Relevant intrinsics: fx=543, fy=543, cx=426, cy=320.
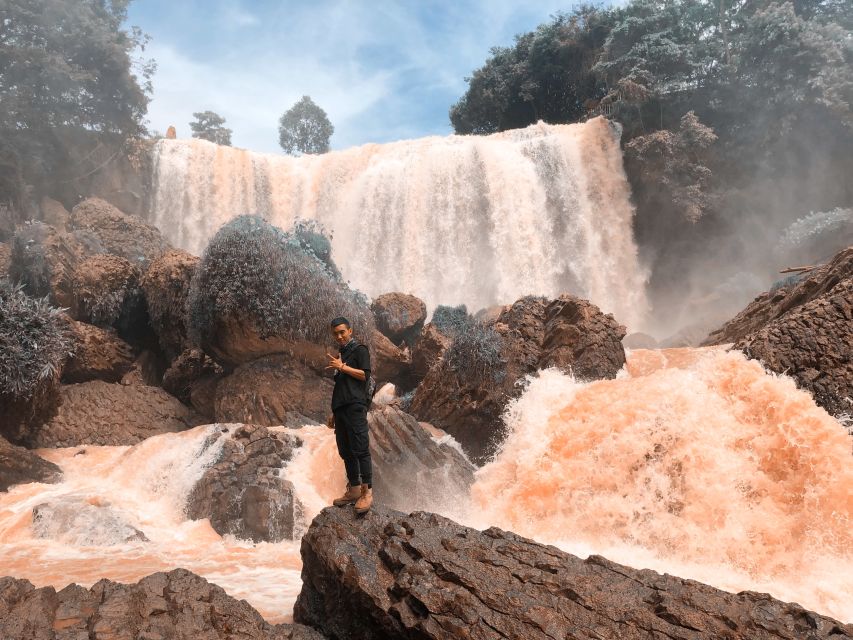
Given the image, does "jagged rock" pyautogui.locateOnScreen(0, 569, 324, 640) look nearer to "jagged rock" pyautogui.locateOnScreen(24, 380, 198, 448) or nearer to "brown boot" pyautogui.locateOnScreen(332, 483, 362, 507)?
"brown boot" pyautogui.locateOnScreen(332, 483, 362, 507)

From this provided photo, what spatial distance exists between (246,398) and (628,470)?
7761 millimetres

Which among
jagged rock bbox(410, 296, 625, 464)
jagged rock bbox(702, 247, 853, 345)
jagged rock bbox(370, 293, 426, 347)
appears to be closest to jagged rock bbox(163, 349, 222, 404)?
jagged rock bbox(370, 293, 426, 347)

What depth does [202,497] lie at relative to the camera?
26.3 feet

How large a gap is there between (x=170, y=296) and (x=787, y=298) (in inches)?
530

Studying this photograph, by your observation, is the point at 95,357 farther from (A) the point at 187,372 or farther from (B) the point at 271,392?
(B) the point at 271,392

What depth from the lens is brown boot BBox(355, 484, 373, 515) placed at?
4.64 metres

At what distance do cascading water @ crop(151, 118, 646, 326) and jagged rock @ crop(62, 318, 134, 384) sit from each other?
11214mm

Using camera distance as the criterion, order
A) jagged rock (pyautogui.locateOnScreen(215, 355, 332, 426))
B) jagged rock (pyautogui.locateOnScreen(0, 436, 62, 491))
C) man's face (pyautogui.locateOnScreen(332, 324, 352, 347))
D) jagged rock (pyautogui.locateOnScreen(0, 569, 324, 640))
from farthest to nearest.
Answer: jagged rock (pyautogui.locateOnScreen(215, 355, 332, 426)), jagged rock (pyautogui.locateOnScreen(0, 436, 62, 491)), man's face (pyautogui.locateOnScreen(332, 324, 352, 347)), jagged rock (pyautogui.locateOnScreen(0, 569, 324, 640))

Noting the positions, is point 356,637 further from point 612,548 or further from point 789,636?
point 612,548

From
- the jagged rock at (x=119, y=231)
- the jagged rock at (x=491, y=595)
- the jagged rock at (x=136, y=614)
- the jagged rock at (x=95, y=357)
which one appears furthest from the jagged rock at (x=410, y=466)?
the jagged rock at (x=119, y=231)

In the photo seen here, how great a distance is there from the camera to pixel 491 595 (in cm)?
352

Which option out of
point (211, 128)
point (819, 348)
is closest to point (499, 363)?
point (819, 348)

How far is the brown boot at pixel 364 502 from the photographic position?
4.64 m

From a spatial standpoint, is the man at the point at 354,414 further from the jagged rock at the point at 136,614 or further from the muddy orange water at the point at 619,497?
the muddy orange water at the point at 619,497
